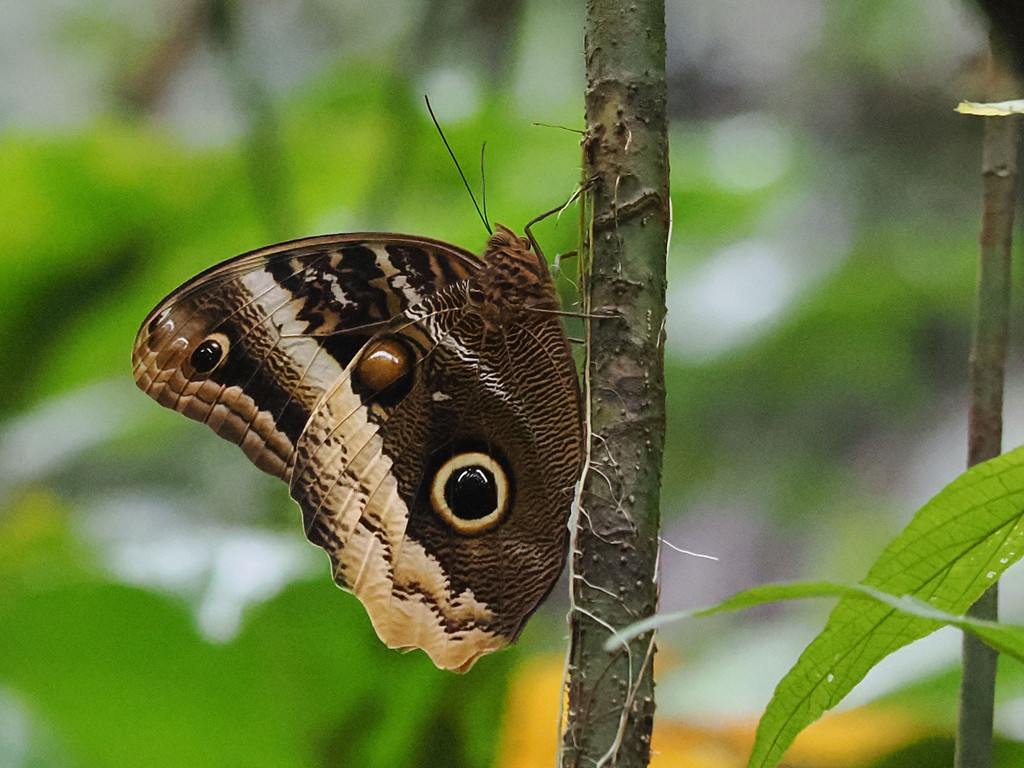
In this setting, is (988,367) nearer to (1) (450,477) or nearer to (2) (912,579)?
(2) (912,579)

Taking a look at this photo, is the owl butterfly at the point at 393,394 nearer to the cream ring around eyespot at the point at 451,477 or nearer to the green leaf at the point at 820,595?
the cream ring around eyespot at the point at 451,477

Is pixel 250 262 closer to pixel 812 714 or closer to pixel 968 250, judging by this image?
pixel 812 714

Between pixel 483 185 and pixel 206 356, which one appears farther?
pixel 483 185

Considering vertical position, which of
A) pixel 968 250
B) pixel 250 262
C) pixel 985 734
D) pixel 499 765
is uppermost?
pixel 968 250

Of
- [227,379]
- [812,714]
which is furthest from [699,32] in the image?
[812,714]

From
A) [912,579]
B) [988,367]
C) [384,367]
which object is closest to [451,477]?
[384,367]

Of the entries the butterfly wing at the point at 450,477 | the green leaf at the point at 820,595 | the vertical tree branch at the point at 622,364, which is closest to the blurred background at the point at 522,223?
the butterfly wing at the point at 450,477

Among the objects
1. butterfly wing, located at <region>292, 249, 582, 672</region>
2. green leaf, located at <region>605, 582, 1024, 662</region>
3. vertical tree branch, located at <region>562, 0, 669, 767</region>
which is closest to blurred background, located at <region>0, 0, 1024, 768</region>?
butterfly wing, located at <region>292, 249, 582, 672</region>
